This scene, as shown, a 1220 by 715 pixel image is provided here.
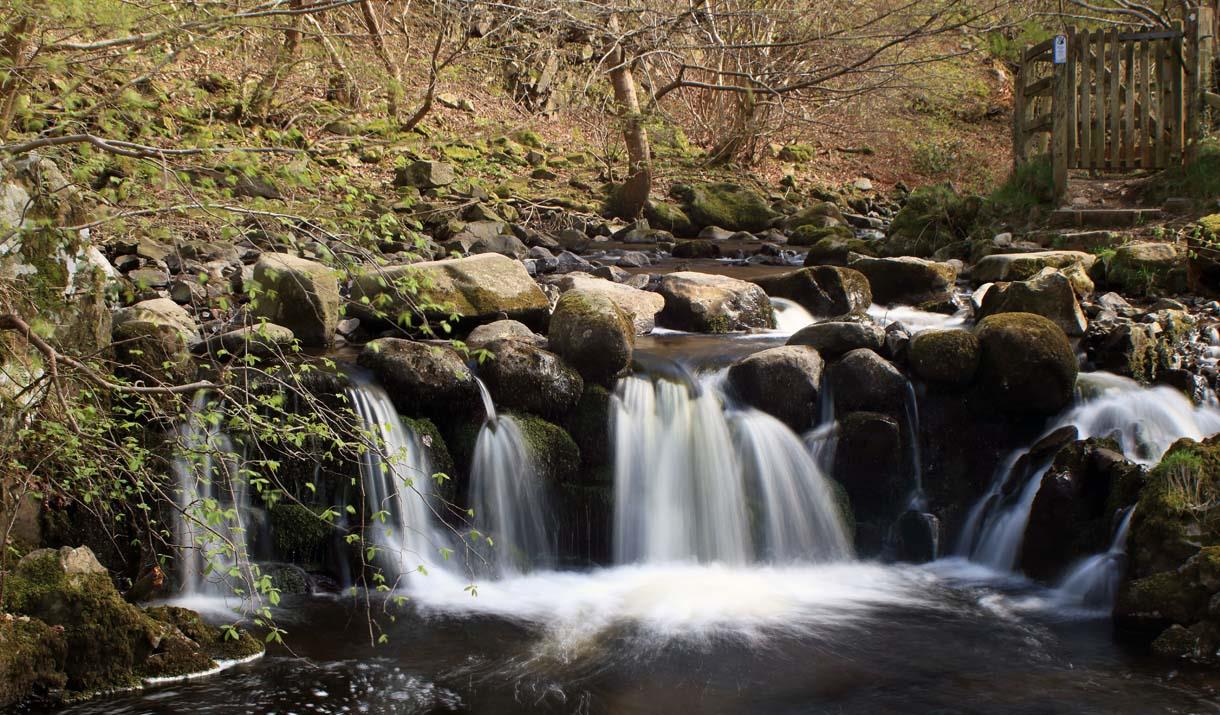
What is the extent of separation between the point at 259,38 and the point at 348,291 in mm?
5126

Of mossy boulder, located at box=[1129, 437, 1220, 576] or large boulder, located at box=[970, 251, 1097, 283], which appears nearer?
mossy boulder, located at box=[1129, 437, 1220, 576]

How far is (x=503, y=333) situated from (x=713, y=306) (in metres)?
2.53

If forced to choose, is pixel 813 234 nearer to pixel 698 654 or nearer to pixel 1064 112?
pixel 1064 112

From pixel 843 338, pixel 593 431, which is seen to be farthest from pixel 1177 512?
pixel 593 431

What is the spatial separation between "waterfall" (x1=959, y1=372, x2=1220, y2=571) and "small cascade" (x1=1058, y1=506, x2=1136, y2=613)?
53cm

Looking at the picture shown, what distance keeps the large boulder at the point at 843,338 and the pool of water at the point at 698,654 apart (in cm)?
191

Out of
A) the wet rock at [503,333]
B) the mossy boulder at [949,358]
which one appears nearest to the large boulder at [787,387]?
the mossy boulder at [949,358]

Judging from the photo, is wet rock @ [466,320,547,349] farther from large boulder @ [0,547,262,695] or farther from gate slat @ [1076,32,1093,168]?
gate slat @ [1076,32,1093,168]

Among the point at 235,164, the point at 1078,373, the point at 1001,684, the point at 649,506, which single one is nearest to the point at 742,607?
the point at 649,506

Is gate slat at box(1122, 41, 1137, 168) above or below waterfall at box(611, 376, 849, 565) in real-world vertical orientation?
above

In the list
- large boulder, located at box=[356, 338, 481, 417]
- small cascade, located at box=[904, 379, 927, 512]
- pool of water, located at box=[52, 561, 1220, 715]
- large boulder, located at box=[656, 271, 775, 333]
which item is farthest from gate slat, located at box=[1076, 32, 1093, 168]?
large boulder, located at box=[356, 338, 481, 417]

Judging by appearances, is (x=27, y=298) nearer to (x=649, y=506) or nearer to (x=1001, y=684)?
(x=649, y=506)

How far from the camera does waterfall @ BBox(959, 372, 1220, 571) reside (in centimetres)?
733

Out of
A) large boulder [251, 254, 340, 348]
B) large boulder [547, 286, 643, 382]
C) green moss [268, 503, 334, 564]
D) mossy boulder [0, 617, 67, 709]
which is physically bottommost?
mossy boulder [0, 617, 67, 709]
